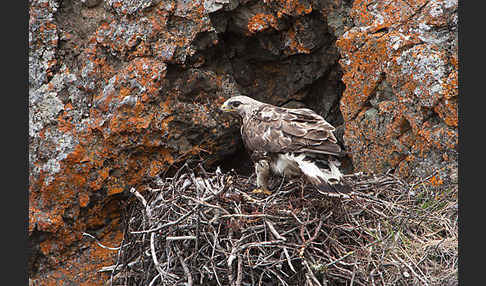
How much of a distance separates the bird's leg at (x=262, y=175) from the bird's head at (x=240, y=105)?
60 cm

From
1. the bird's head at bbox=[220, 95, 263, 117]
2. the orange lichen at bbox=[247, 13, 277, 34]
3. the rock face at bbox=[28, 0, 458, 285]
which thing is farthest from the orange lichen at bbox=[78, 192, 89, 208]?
the orange lichen at bbox=[247, 13, 277, 34]

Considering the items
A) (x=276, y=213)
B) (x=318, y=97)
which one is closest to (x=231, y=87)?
(x=318, y=97)

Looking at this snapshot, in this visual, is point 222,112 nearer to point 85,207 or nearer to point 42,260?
point 85,207

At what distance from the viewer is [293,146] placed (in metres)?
4.56

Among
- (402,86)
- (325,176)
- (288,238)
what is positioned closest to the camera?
(288,238)

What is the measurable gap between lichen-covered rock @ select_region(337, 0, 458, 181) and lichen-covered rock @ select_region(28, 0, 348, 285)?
75cm

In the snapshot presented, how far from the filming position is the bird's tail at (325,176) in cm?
427

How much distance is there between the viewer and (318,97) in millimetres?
6254

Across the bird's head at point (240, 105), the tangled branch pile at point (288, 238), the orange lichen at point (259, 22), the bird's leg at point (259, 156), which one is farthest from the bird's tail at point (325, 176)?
the orange lichen at point (259, 22)

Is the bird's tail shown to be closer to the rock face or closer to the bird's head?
the bird's head

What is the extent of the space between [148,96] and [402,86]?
93.4 inches

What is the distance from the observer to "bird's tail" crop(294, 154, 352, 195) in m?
4.27

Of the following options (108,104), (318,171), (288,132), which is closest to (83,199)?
(108,104)

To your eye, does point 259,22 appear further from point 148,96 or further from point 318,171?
point 318,171
